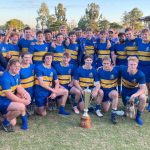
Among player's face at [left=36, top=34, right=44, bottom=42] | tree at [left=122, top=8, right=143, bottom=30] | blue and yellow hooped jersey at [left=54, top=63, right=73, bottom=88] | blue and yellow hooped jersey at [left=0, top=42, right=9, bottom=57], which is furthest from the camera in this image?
tree at [left=122, top=8, right=143, bottom=30]

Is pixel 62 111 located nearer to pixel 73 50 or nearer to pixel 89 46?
pixel 73 50

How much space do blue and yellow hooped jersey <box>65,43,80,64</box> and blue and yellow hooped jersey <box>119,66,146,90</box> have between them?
5.73ft

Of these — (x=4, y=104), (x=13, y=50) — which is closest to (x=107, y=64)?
(x=4, y=104)

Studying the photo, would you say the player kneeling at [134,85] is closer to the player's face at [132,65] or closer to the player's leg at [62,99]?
the player's face at [132,65]

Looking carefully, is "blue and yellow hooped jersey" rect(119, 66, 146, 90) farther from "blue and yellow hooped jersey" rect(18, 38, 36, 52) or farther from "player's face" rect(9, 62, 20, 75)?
"blue and yellow hooped jersey" rect(18, 38, 36, 52)

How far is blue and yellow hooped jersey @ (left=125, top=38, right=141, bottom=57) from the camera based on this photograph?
7.12m

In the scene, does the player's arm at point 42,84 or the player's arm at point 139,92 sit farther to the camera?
the player's arm at point 42,84

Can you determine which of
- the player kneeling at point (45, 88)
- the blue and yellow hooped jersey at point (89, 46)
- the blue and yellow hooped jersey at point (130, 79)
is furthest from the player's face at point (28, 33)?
the blue and yellow hooped jersey at point (130, 79)

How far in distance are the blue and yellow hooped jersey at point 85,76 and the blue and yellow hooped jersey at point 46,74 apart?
1.52 ft

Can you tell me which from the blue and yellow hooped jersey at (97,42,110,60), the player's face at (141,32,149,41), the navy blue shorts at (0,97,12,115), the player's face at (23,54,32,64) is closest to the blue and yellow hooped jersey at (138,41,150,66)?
the player's face at (141,32,149,41)

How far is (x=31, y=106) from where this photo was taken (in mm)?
6039

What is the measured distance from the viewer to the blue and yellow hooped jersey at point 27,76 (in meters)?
5.80

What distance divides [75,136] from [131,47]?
2.98 meters

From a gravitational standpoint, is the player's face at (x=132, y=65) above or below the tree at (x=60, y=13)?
below
